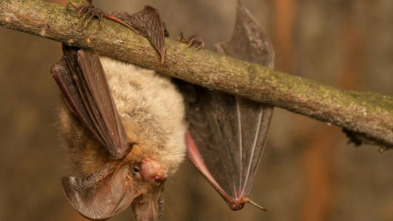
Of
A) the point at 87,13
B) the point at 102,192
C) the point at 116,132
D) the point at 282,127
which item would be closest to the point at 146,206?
the point at 102,192

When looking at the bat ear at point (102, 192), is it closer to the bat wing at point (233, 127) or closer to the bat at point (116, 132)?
the bat at point (116, 132)

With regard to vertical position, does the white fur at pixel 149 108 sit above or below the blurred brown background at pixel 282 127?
above

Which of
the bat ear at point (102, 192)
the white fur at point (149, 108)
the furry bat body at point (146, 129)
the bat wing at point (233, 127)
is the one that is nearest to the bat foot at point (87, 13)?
the furry bat body at point (146, 129)

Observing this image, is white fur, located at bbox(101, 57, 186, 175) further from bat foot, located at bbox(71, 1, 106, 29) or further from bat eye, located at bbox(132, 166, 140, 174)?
bat foot, located at bbox(71, 1, 106, 29)

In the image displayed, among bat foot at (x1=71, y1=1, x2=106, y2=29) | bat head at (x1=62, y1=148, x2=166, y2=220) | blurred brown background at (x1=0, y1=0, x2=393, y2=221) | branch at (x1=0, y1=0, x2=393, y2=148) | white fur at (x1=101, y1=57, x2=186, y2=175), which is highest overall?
bat foot at (x1=71, y1=1, x2=106, y2=29)

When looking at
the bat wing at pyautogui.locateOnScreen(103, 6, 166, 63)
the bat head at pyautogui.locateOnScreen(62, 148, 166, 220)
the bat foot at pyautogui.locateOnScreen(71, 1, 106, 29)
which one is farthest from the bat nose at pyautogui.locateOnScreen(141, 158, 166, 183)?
the bat foot at pyautogui.locateOnScreen(71, 1, 106, 29)

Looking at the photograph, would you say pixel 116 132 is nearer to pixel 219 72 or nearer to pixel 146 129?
pixel 146 129
